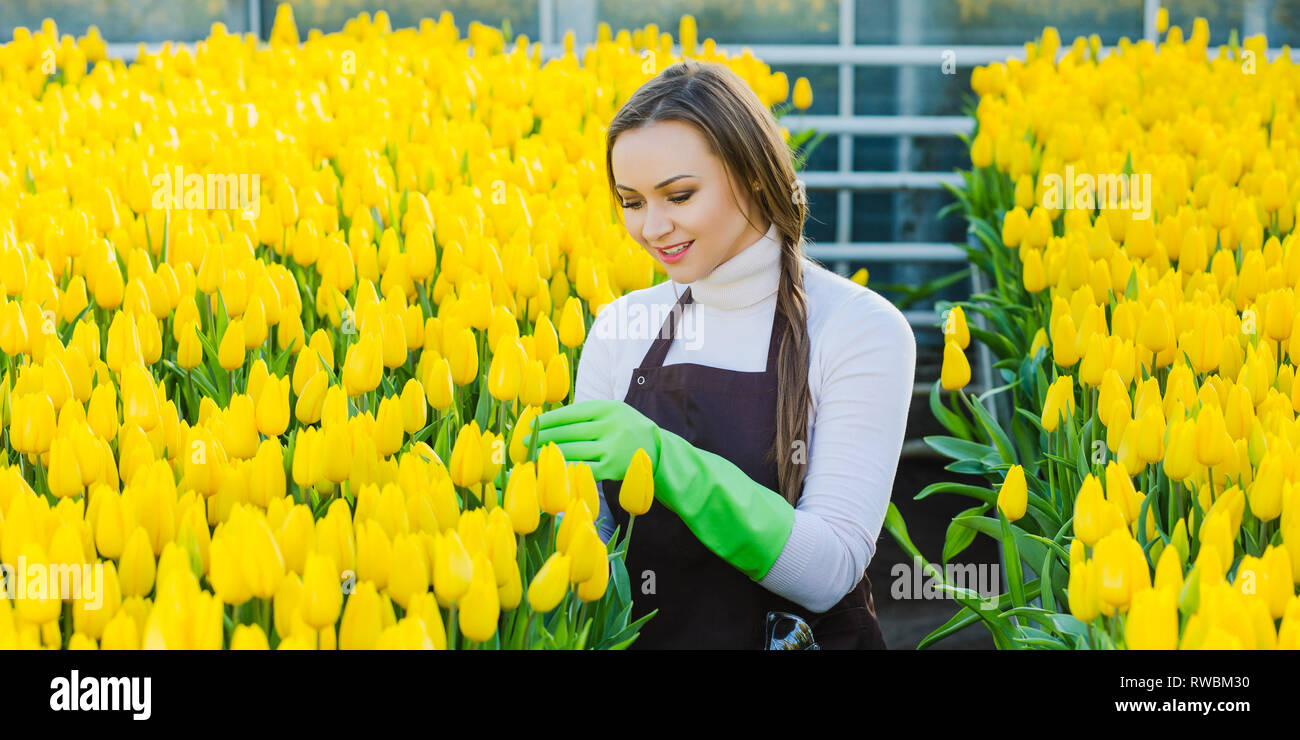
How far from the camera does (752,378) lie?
88.4 inches

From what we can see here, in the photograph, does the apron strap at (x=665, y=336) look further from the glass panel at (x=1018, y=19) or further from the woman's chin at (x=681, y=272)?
the glass panel at (x=1018, y=19)

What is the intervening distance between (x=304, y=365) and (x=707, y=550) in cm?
73

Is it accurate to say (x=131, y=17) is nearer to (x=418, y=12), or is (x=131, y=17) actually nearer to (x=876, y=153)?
(x=418, y=12)

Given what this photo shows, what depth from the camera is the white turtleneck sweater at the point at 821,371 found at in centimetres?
205

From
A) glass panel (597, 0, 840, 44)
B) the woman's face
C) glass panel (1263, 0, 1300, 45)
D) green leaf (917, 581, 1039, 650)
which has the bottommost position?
green leaf (917, 581, 1039, 650)

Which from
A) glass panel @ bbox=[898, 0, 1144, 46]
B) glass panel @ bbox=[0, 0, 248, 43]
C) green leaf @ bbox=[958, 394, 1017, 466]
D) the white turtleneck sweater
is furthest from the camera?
glass panel @ bbox=[0, 0, 248, 43]

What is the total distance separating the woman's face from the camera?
2.13 metres

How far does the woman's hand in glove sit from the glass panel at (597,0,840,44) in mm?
6506

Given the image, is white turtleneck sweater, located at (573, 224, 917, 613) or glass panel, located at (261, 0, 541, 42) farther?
glass panel, located at (261, 0, 541, 42)

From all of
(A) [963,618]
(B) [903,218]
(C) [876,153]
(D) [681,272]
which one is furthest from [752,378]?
(C) [876,153]

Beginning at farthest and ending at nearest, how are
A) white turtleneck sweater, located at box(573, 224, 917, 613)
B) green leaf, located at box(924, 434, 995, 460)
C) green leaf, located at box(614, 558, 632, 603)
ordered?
green leaf, located at box(924, 434, 995, 460) → white turtleneck sweater, located at box(573, 224, 917, 613) → green leaf, located at box(614, 558, 632, 603)

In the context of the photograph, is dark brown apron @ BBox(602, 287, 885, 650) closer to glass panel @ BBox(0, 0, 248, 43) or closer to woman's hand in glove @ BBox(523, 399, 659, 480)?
woman's hand in glove @ BBox(523, 399, 659, 480)

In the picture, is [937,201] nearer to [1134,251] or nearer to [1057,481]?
[1134,251]

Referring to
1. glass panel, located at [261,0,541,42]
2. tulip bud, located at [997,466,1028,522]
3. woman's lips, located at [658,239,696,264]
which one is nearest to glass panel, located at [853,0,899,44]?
glass panel, located at [261,0,541,42]
